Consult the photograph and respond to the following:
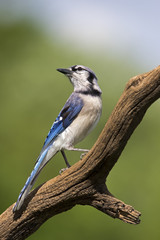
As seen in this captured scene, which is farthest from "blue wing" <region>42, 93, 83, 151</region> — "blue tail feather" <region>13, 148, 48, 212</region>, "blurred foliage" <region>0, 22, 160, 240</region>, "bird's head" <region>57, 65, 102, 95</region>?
"blurred foliage" <region>0, 22, 160, 240</region>

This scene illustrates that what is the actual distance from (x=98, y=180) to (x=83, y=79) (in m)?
2.11

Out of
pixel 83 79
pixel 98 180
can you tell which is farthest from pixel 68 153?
pixel 98 180

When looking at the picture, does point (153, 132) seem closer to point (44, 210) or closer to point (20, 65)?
point (20, 65)

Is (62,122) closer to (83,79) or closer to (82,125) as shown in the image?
(82,125)

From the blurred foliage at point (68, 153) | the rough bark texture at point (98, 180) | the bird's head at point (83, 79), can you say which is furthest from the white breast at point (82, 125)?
the blurred foliage at point (68, 153)

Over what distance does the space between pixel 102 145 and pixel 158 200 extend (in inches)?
365

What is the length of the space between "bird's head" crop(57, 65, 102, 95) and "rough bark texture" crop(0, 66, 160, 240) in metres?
1.72

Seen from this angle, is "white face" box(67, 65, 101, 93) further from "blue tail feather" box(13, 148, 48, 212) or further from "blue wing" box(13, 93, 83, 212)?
"blue tail feather" box(13, 148, 48, 212)

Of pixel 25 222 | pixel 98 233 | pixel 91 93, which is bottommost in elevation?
pixel 98 233

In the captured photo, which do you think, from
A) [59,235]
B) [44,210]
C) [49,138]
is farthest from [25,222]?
[59,235]

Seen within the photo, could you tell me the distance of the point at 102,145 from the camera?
6914 millimetres

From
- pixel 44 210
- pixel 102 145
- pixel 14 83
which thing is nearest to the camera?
pixel 102 145

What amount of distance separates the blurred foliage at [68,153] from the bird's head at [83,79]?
6448mm

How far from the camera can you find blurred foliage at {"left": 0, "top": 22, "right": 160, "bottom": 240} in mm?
15070
